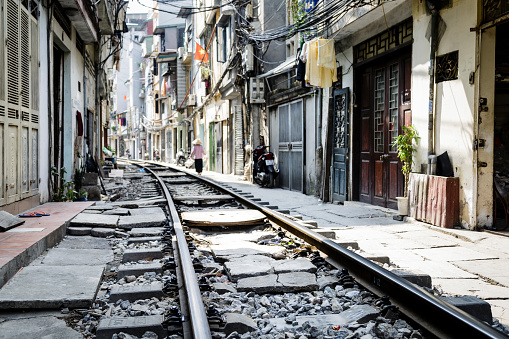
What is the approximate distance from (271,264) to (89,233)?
9.86 ft

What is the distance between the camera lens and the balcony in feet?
34.5

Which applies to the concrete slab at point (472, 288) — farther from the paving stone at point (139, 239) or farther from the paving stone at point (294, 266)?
the paving stone at point (139, 239)

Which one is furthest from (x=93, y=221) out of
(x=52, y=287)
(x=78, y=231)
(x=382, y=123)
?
(x=382, y=123)

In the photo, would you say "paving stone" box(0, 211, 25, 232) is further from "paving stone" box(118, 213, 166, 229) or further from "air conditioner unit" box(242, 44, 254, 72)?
"air conditioner unit" box(242, 44, 254, 72)

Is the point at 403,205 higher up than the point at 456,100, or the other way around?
the point at 456,100

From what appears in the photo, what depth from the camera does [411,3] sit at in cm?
841

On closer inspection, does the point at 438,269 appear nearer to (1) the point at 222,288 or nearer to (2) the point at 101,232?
(1) the point at 222,288

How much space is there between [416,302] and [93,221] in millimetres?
4920

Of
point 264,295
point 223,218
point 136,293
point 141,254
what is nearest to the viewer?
point 136,293

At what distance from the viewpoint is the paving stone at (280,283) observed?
3758 mm

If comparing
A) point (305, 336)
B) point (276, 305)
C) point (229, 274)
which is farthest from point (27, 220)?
point (305, 336)

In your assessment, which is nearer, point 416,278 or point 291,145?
point 416,278

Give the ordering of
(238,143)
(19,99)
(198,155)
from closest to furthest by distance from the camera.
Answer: (19,99) < (238,143) < (198,155)

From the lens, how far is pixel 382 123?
973 centimetres
